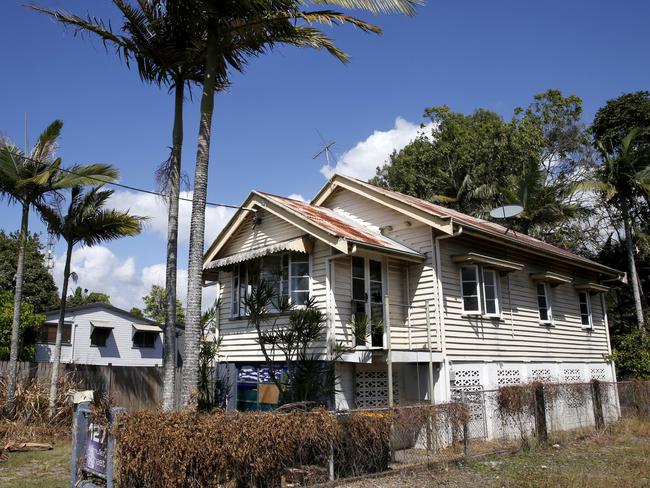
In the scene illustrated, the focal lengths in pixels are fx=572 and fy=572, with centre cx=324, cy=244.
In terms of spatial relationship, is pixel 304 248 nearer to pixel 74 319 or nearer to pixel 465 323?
pixel 465 323

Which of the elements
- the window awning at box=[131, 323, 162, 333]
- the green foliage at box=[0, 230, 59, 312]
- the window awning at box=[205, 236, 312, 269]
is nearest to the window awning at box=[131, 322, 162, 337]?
the window awning at box=[131, 323, 162, 333]

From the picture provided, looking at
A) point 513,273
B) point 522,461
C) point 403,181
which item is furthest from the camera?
point 403,181

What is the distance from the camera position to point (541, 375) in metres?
17.7

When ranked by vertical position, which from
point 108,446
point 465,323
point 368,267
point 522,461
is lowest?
point 522,461

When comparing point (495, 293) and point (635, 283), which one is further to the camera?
point (635, 283)

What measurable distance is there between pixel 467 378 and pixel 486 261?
10.4ft

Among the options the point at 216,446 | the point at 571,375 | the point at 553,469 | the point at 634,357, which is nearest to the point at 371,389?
the point at 553,469

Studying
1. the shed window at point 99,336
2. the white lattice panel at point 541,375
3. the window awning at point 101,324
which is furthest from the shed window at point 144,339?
the white lattice panel at point 541,375

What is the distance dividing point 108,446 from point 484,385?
1061 cm

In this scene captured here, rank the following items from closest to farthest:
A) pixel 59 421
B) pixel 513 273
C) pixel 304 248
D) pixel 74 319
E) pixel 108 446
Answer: pixel 108 446
pixel 304 248
pixel 59 421
pixel 513 273
pixel 74 319

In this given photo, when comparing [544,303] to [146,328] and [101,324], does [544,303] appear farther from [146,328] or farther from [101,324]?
[101,324]

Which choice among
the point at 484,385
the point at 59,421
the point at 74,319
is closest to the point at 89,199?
the point at 59,421

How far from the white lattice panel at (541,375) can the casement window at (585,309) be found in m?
4.26

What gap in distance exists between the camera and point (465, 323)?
15227mm
